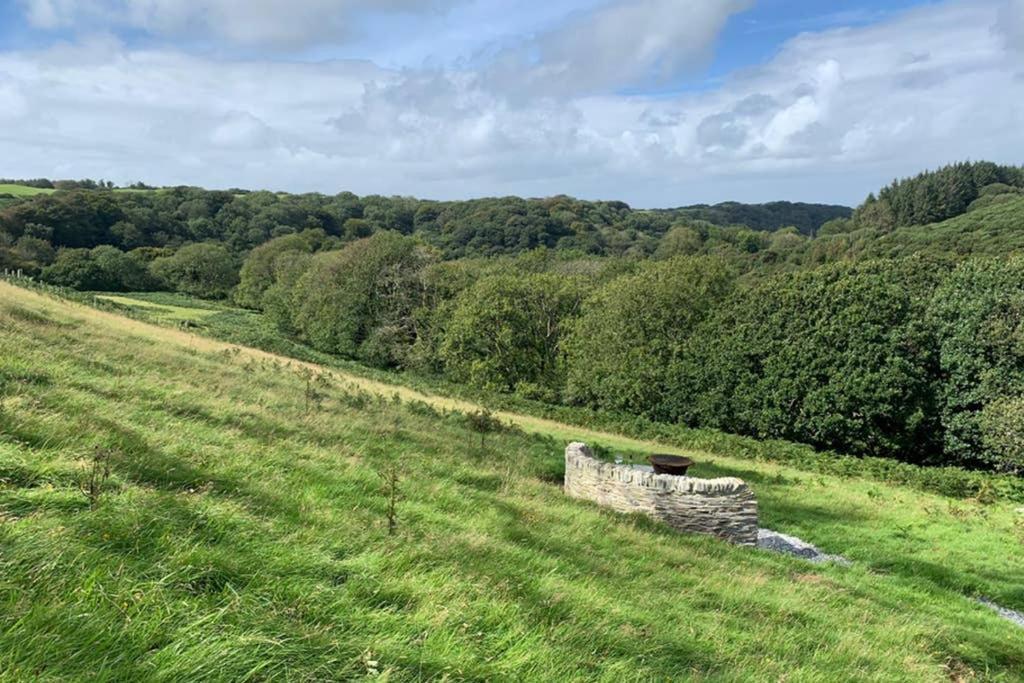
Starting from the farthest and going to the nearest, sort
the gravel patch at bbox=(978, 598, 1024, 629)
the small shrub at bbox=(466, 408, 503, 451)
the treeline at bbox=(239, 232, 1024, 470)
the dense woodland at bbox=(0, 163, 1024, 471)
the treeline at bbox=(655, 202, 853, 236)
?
the treeline at bbox=(655, 202, 853, 236), the dense woodland at bbox=(0, 163, 1024, 471), the treeline at bbox=(239, 232, 1024, 470), the small shrub at bbox=(466, 408, 503, 451), the gravel patch at bbox=(978, 598, 1024, 629)

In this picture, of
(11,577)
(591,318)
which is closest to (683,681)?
(11,577)

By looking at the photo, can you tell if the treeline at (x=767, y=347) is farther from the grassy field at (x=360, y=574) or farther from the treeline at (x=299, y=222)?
the treeline at (x=299, y=222)

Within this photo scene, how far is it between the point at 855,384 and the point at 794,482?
34.3 ft

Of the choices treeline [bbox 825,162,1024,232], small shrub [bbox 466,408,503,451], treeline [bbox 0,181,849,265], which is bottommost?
small shrub [bbox 466,408,503,451]

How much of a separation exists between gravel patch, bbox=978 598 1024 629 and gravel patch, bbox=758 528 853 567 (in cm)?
219

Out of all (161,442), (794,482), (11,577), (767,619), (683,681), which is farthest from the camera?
(794,482)

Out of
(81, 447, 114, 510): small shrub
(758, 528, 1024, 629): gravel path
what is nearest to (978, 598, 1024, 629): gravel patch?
(758, 528, 1024, 629): gravel path

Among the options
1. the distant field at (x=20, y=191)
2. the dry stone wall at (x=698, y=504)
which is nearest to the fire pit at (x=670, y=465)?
the dry stone wall at (x=698, y=504)

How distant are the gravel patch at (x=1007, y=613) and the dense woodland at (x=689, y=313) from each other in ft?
47.7

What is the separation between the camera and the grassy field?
368 cm

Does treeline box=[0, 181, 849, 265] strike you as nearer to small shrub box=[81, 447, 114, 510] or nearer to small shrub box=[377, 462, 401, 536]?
small shrub box=[377, 462, 401, 536]

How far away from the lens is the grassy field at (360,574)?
12.1 ft

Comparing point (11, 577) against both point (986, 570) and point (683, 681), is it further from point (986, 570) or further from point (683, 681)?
point (986, 570)

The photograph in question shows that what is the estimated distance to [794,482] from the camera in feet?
65.0
